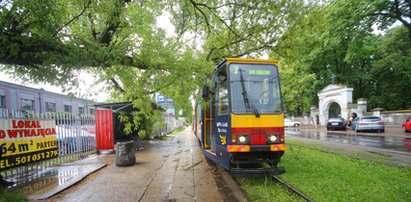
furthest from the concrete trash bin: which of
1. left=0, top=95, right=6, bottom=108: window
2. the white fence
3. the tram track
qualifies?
left=0, top=95, right=6, bottom=108: window

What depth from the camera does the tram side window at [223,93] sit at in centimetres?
684

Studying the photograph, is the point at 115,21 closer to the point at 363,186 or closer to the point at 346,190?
the point at 346,190

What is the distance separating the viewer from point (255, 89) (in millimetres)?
6754

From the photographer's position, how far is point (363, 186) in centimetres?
592

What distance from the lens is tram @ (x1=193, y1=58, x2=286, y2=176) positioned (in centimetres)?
634

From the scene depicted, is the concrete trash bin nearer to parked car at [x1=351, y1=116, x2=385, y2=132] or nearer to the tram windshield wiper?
Answer: the tram windshield wiper

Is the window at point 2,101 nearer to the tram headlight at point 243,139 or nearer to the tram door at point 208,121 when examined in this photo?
A: the tram door at point 208,121

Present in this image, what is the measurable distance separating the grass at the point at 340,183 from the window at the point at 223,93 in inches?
81.5

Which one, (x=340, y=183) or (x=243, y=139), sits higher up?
(x=243, y=139)

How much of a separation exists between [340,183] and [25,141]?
8.81 meters

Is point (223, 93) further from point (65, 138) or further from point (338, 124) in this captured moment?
point (338, 124)

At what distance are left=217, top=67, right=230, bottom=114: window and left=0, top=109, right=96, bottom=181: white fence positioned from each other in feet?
19.4

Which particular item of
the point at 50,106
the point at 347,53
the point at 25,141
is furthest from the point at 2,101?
the point at 347,53

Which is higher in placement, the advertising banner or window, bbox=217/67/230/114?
window, bbox=217/67/230/114
